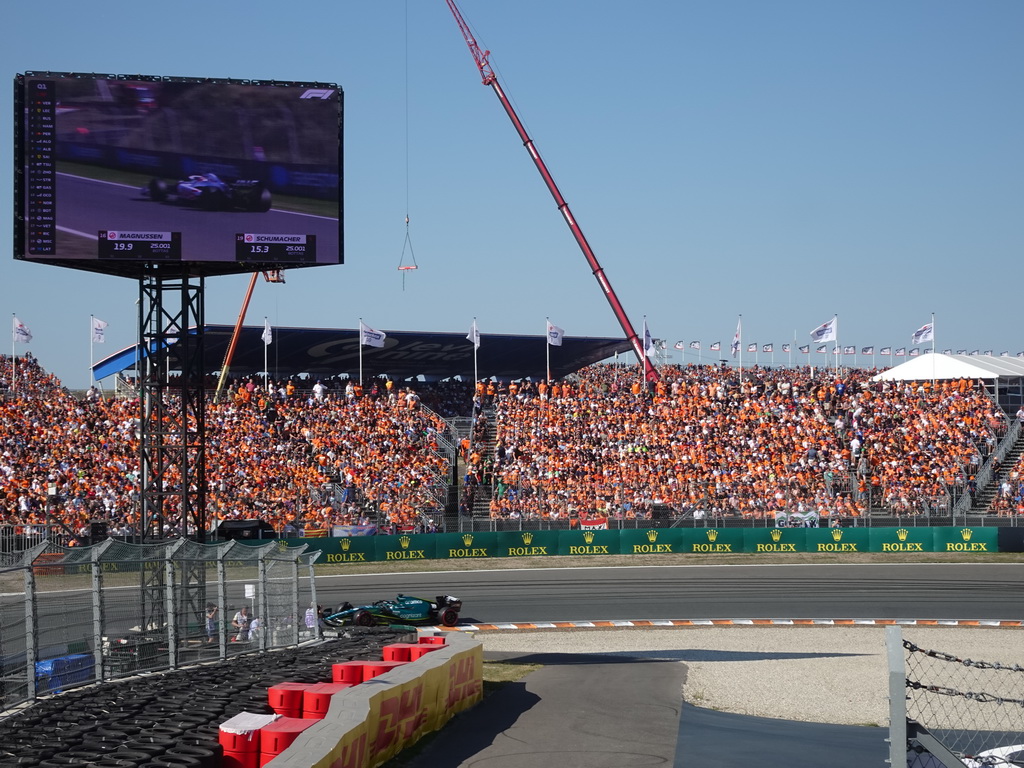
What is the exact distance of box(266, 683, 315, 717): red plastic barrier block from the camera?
11.8 meters

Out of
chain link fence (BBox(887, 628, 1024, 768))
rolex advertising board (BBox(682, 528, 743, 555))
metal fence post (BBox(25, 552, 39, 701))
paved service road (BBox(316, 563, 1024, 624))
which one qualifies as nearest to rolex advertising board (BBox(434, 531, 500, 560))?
paved service road (BBox(316, 563, 1024, 624))

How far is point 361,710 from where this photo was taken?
1088cm

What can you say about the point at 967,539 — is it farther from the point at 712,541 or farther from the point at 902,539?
the point at 712,541

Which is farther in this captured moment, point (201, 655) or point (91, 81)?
point (91, 81)

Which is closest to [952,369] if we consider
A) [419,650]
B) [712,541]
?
[712,541]

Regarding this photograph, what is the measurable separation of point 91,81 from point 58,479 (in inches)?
825

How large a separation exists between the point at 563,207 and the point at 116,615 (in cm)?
4755

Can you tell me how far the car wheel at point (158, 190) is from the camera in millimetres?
21766

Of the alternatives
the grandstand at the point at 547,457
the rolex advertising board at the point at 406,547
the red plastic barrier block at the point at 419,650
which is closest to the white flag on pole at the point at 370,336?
the grandstand at the point at 547,457

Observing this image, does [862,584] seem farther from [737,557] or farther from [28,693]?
[28,693]

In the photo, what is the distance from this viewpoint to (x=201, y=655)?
16.7 meters

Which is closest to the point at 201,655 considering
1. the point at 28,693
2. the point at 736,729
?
the point at 28,693

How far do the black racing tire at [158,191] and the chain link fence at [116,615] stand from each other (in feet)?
23.6

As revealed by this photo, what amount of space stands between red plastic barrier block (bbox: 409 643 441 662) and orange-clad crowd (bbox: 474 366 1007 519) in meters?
Result: 26.8
